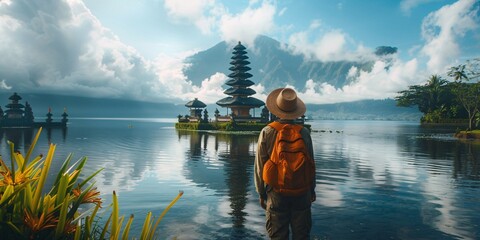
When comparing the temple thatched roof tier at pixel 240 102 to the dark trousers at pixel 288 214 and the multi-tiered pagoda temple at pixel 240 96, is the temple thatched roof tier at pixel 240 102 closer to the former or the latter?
the multi-tiered pagoda temple at pixel 240 96

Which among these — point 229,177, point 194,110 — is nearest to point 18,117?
point 194,110

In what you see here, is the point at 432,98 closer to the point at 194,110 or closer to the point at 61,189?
the point at 194,110

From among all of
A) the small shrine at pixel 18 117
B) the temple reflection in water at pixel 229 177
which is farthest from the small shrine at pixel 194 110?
the temple reflection in water at pixel 229 177

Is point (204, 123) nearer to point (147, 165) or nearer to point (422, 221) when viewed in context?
point (147, 165)

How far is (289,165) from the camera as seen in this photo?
3.95 meters

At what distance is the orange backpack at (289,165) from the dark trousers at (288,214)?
0.14 m

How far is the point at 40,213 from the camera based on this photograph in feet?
9.14

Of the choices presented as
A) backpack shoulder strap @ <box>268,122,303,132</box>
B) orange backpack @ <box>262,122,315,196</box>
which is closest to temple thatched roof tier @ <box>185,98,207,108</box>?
backpack shoulder strap @ <box>268,122,303,132</box>

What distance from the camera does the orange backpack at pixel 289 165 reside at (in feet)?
12.9

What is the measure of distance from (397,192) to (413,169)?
5.61 metres

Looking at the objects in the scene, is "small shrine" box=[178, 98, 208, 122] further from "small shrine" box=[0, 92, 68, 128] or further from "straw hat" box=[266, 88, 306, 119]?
"straw hat" box=[266, 88, 306, 119]

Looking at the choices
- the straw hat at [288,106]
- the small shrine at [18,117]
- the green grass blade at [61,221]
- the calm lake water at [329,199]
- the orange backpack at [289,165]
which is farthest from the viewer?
the small shrine at [18,117]

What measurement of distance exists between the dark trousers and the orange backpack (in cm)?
14

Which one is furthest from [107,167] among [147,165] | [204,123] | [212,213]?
[204,123]
